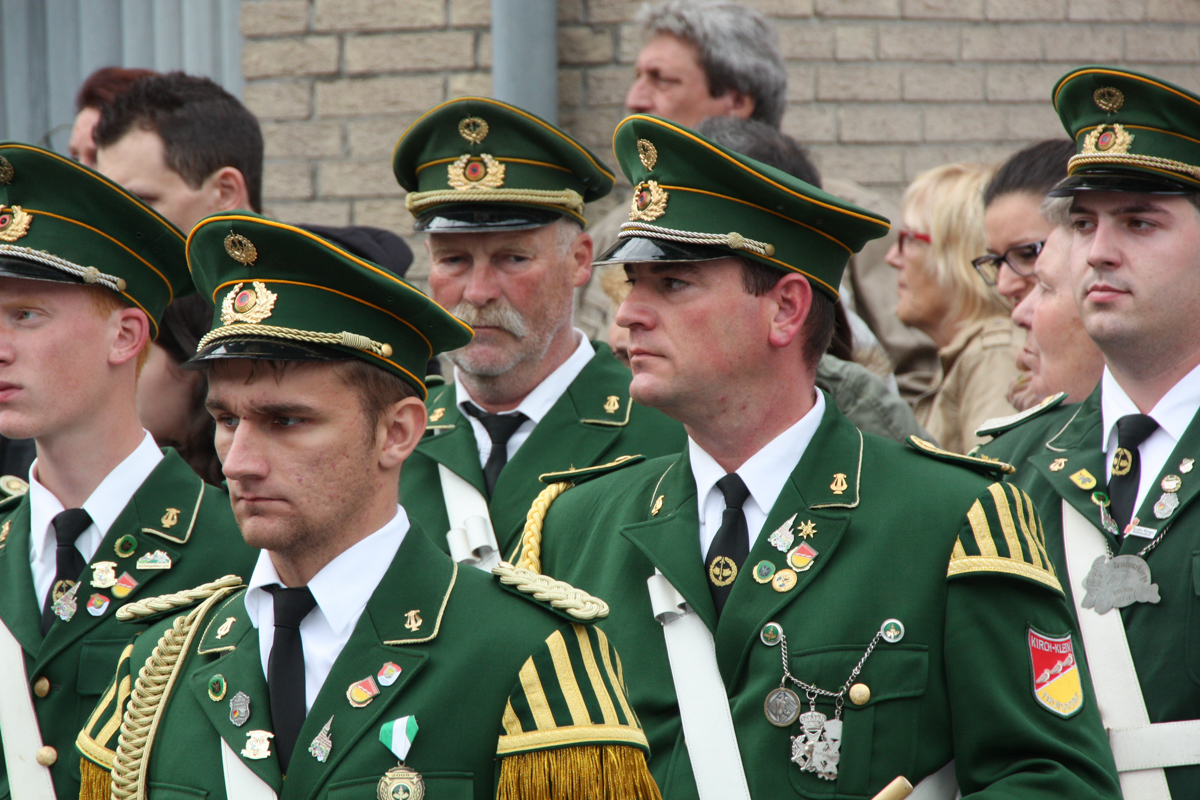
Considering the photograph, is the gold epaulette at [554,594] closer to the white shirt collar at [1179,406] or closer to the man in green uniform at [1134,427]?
the man in green uniform at [1134,427]

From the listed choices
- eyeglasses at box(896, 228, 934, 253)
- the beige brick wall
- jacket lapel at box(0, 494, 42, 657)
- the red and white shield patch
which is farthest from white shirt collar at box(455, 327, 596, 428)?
the beige brick wall

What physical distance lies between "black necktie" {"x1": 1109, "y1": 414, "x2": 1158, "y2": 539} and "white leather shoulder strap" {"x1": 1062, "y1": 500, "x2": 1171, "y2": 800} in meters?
0.16

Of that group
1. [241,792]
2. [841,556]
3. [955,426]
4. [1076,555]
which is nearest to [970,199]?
[955,426]

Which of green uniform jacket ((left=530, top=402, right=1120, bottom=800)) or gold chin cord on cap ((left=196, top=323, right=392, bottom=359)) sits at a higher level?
gold chin cord on cap ((left=196, top=323, right=392, bottom=359))

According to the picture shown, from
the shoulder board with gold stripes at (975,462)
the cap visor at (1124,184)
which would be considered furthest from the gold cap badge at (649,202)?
the cap visor at (1124,184)

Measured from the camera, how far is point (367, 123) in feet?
24.0

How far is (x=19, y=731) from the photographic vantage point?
3039 millimetres

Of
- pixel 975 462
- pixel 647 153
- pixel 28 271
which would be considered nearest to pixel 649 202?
pixel 647 153

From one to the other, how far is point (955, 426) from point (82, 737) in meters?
3.28

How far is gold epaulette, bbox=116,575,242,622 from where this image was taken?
2631 mm

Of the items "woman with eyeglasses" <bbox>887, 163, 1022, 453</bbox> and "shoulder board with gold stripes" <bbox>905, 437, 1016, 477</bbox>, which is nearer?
"shoulder board with gold stripes" <bbox>905, 437, 1016, 477</bbox>

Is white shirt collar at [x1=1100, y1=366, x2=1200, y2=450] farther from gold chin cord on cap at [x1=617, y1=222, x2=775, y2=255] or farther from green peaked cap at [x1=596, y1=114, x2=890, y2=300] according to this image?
gold chin cord on cap at [x1=617, y1=222, x2=775, y2=255]

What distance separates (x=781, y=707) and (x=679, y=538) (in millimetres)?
413

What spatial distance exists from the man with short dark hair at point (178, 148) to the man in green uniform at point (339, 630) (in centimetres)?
241
